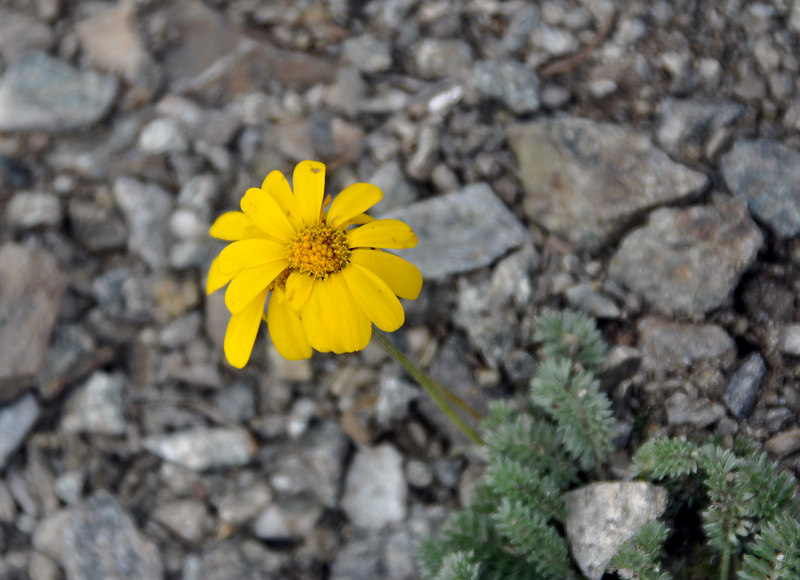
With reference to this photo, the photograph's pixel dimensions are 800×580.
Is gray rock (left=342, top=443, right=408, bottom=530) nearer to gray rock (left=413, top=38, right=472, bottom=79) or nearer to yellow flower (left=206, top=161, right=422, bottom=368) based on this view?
yellow flower (left=206, top=161, right=422, bottom=368)

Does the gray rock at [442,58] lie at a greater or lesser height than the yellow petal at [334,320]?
greater

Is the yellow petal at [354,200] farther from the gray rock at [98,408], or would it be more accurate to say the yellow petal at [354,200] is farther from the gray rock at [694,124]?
the gray rock at [98,408]

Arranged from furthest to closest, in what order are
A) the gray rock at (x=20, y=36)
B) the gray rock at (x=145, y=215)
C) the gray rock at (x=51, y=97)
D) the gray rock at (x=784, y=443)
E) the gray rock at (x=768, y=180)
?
the gray rock at (x=20, y=36) → the gray rock at (x=51, y=97) → the gray rock at (x=145, y=215) → the gray rock at (x=768, y=180) → the gray rock at (x=784, y=443)

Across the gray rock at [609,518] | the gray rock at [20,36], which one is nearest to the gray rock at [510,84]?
the gray rock at [609,518]

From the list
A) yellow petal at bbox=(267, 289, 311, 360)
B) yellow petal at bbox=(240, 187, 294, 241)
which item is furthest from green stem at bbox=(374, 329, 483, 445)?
yellow petal at bbox=(240, 187, 294, 241)

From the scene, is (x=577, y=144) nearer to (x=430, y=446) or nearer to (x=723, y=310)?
(x=723, y=310)
